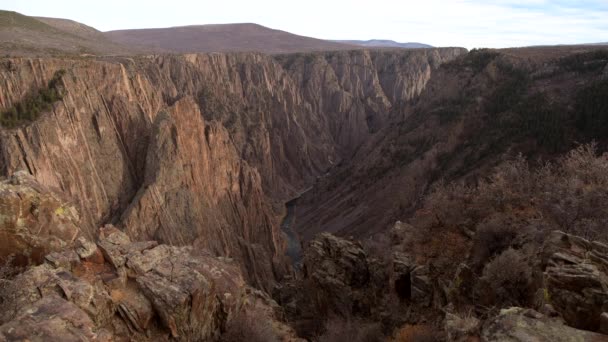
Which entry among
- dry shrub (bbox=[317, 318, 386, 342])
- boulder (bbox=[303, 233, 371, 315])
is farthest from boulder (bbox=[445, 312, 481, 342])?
boulder (bbox=[303, 233, 371, 315])

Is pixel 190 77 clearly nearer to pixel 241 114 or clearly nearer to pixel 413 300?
pixel 241 114

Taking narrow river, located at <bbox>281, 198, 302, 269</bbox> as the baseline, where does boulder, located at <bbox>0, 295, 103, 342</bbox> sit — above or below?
above

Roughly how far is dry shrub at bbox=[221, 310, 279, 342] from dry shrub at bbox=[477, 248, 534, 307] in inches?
233

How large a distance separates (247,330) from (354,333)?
3.84 meters

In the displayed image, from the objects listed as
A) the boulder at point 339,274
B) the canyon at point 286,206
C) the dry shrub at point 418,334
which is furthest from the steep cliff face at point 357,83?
the dry shrub at point 418,334

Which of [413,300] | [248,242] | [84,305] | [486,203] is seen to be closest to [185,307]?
[84,305]

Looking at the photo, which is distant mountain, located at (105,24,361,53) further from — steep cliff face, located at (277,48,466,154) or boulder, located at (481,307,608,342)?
boulder, located at (481,307,608,342)

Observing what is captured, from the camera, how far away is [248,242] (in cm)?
3994

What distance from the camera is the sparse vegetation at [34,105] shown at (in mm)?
30403

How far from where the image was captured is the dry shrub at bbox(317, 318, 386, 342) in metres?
15.1

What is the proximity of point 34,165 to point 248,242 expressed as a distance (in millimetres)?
16720

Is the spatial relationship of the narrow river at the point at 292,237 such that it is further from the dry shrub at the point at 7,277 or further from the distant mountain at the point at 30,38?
the dry shrub at the point at 7,277

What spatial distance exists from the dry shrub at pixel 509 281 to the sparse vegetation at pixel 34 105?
28.9 m

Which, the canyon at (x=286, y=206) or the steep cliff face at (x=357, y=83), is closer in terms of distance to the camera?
the canyon at (x=286, y=206)
